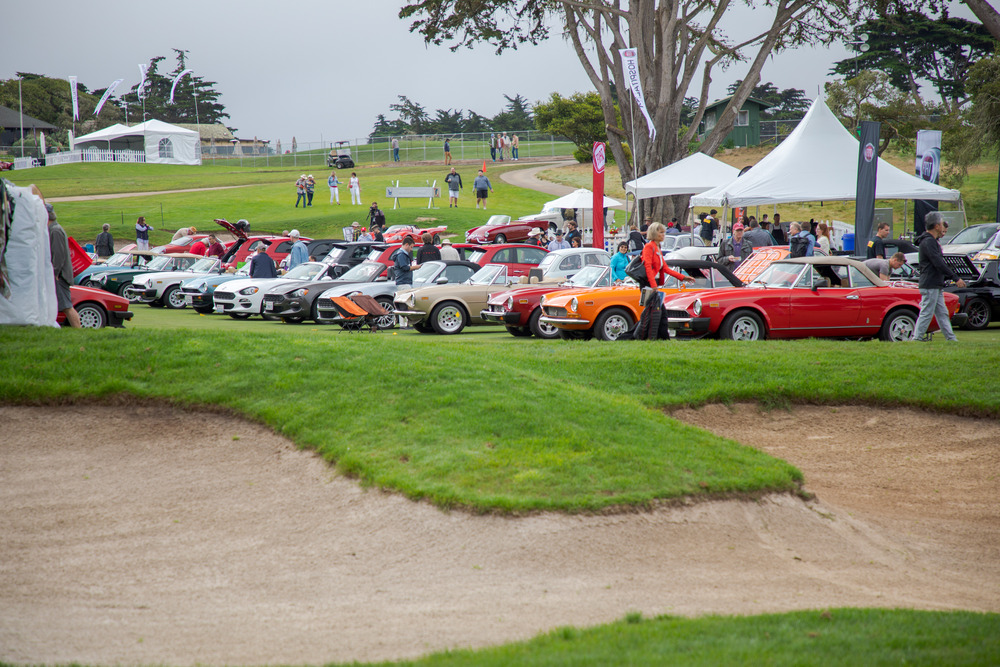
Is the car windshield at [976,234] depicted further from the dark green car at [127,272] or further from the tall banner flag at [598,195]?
the dark green car at [127,272]

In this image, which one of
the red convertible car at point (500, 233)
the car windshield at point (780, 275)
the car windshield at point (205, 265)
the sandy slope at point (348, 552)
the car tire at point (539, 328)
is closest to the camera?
the sandy slope at point (348, 552)

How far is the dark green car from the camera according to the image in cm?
2261

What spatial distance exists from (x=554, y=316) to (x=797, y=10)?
2375 centimetres

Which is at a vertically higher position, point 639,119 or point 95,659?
point 639,119

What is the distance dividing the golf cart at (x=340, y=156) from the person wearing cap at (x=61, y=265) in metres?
54.0

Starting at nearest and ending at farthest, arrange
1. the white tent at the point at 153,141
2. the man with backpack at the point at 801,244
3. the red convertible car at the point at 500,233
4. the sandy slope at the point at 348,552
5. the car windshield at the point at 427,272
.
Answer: the sandy slope at the point at 348,552 < the car windshield at the point at 427,272 < the man with backpack at the point at 801,244 < the red convertible car at the point at 500,233 < the white tent at the point at 153,141

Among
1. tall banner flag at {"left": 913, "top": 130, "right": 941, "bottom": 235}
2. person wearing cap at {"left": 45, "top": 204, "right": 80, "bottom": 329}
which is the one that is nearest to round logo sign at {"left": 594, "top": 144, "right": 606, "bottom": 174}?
tall banner flag at {"left": 913, "top": 130, "right": 941, "bottom": 235}

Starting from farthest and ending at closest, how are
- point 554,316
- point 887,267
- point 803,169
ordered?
point 803,169, point 887,267, point 554,316

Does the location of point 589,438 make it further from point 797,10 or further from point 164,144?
point 164,144

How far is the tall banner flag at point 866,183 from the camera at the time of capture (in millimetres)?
18438

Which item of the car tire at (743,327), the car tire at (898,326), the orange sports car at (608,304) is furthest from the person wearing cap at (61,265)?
the car tire at (898,326)

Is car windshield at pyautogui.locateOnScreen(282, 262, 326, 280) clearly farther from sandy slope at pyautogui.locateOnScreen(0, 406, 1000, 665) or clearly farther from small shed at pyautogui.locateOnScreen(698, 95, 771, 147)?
small shed at pyautogui.locateOnScreen(698, 95, 771, 147)

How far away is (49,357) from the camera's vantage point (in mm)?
9414

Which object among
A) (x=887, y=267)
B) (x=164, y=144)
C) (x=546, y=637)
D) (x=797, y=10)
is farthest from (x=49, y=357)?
(x=164, y=144)
